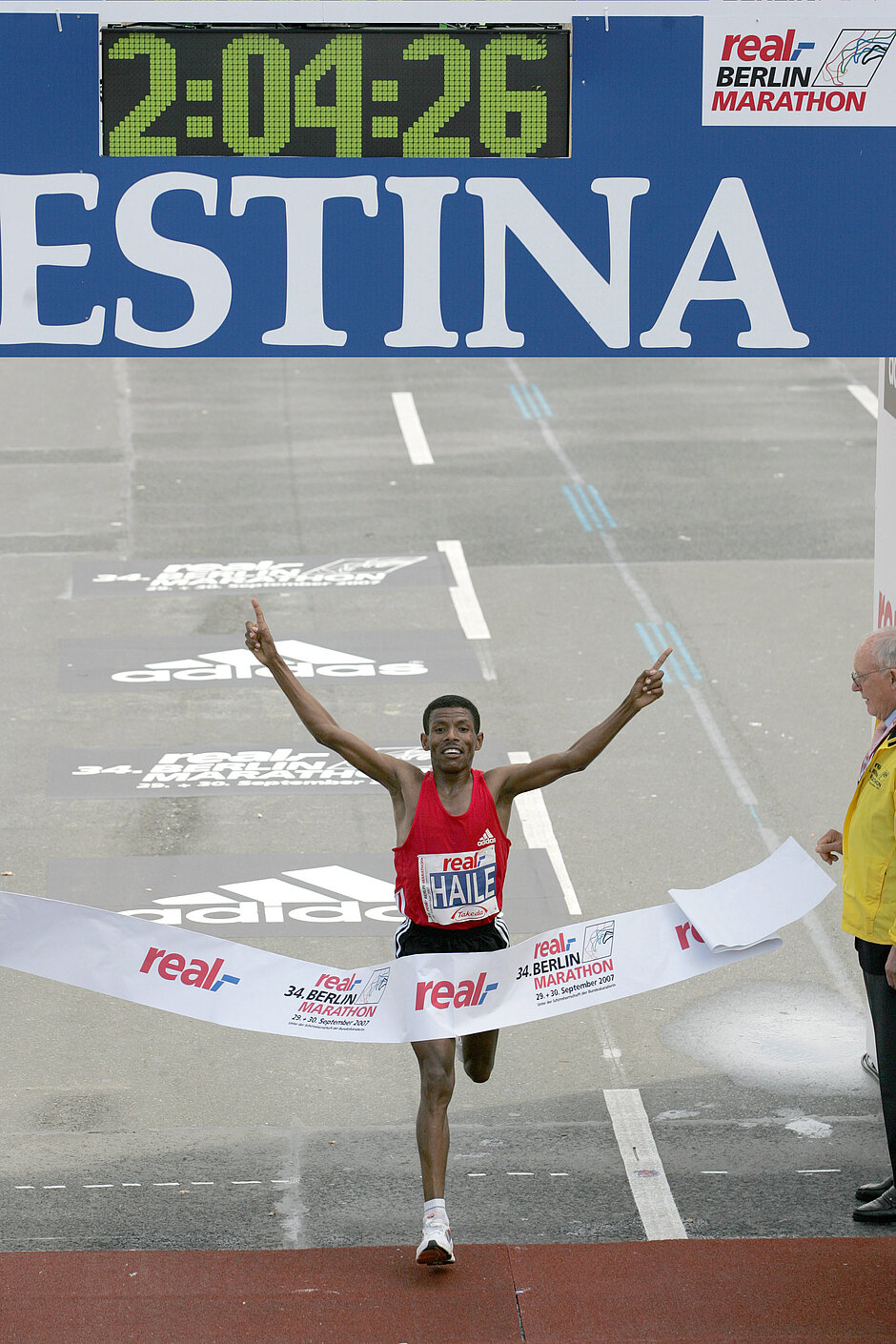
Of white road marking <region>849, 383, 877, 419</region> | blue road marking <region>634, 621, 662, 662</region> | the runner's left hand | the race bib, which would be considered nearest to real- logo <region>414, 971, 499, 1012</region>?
the race bib

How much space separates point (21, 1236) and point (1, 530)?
1237 cm

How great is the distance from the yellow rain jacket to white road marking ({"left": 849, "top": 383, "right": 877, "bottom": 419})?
18001 millimetres

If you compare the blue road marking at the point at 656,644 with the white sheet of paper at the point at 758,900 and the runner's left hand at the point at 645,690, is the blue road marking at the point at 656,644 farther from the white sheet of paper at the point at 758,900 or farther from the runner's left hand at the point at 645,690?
the runner's left hand at the point at 645,690

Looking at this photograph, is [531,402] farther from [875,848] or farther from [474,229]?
[875,848]

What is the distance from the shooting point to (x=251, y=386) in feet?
82.9

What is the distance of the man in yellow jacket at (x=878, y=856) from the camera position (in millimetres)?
6734

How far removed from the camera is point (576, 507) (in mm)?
19594

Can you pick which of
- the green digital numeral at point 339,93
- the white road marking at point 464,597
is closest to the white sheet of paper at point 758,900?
the green digital numeral at point 339,93

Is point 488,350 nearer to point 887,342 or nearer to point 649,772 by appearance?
point 887,342

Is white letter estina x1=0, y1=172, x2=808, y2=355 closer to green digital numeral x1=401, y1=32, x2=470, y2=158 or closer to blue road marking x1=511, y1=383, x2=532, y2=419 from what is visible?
green digital numeral x1=401, y1=32, x2=470, y2=158

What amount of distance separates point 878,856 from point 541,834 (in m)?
5.23

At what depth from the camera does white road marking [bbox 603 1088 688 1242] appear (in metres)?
7.37

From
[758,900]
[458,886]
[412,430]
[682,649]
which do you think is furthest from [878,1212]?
[412,430]

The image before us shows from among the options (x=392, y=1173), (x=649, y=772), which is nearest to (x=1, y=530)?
(x=649, y=772)
